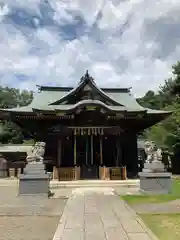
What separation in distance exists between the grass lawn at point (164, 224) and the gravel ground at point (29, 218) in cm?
209

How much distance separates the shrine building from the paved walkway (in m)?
7.30

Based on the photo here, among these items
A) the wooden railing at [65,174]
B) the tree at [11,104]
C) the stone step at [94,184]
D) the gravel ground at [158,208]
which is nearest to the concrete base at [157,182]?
the gravel ground at [158,208]

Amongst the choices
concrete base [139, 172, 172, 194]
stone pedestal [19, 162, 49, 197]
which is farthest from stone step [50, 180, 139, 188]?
stone pedestal [19, 162, 49, 197]

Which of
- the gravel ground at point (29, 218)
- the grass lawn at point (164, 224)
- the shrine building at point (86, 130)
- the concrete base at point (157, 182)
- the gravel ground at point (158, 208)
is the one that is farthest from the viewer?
the shrine building at point (86, 130)

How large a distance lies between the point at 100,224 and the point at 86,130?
10.2m

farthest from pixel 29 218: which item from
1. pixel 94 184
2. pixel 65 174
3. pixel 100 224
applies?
pixel 65 174

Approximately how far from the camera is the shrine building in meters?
15.0

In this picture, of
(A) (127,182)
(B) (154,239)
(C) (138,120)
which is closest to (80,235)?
(B) (154,239)

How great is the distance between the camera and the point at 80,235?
4.65 m

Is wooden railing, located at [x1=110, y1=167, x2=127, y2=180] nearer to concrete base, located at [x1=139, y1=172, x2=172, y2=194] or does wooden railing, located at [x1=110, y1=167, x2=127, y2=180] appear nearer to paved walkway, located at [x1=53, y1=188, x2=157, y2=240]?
A: concrete base, located at [x1=139, y1=172, x2=172, y2=194]

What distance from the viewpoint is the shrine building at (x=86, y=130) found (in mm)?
15000

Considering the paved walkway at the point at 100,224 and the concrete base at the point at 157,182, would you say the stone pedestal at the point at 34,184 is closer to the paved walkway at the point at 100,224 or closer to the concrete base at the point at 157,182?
the paved walkway at the point at 100,224

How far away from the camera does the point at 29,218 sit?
20.5ft

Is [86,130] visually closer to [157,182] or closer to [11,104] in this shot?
[157,182]
